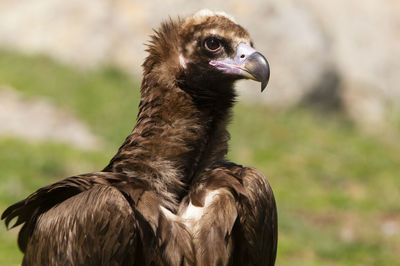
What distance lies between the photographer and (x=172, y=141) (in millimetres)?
4977

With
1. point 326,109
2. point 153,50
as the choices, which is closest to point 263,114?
point 326,109

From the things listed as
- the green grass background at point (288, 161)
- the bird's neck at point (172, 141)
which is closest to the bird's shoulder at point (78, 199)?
the bird's neck at point (172, 141)

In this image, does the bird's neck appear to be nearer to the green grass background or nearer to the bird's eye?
the bird's eye

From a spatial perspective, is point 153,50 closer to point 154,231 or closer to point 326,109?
point 154,231

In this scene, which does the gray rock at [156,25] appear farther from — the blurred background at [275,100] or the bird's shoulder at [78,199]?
the bird's shoulder at [78,199]

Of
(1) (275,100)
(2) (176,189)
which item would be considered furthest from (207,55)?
(1) (275,100)

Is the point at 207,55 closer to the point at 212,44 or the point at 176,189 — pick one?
the point at 212,44

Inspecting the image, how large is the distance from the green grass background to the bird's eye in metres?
3.11

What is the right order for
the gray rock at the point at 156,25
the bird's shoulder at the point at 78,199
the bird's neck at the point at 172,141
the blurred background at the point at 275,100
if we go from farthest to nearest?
the gray rock at the point at 156,25, the blurred background at the point at 275,100, the bird's neck at the point at 172,141, the bird's shoulder at the point at 78,199

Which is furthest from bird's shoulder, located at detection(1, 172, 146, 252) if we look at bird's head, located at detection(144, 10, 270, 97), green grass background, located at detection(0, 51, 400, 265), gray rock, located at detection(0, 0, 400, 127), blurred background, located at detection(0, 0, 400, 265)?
gray rock, located at detection(0, 0, 400, 127)

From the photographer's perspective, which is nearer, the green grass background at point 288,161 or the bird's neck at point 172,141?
the bird's neck at point 172,141

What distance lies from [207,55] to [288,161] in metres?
8.16

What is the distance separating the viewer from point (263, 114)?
1537 centimetres

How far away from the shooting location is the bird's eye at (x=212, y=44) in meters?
5.16
